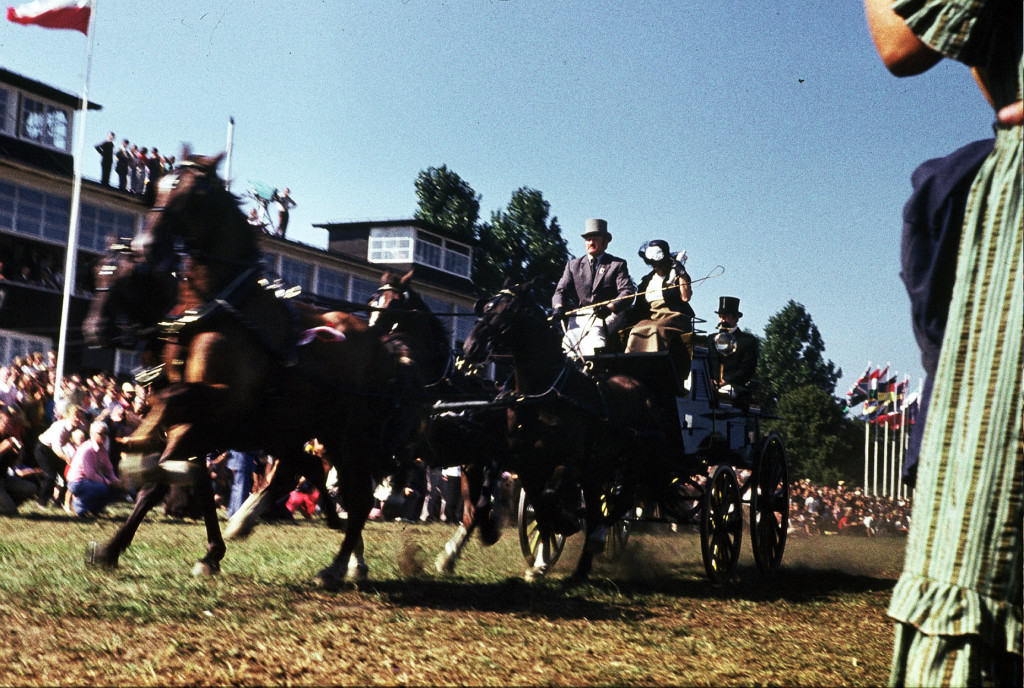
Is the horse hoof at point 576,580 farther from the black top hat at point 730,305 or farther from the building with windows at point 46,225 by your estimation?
the building with windows at point 46,225

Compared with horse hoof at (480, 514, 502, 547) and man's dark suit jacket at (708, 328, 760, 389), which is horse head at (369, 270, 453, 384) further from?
man's dark suit jacket at (708, 328, 760, 389)

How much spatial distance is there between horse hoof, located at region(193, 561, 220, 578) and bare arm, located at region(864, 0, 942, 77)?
19.4ft

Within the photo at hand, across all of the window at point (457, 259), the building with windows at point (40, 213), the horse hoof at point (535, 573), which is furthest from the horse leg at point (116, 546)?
the window at point (457, 259)

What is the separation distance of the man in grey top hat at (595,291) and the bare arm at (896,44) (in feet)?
25.1

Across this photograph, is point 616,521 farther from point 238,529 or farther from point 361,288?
point 361,288

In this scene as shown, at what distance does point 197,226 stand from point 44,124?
80.4 ft

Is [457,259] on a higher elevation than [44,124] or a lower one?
lower

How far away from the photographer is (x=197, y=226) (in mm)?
6441

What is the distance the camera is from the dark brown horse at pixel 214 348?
621 centimetres

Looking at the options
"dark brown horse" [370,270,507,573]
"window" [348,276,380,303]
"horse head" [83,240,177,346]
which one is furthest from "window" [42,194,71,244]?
"horse head" [83,240,177,346]

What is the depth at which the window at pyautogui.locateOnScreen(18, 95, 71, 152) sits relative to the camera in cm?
2752

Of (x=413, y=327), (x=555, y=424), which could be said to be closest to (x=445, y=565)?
(x=555, y=424)

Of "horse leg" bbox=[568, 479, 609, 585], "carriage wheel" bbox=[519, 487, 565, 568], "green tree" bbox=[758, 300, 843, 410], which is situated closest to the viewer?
"horse leg" bbox=[568, 479, 609, 585]

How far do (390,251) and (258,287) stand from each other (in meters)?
35.1
